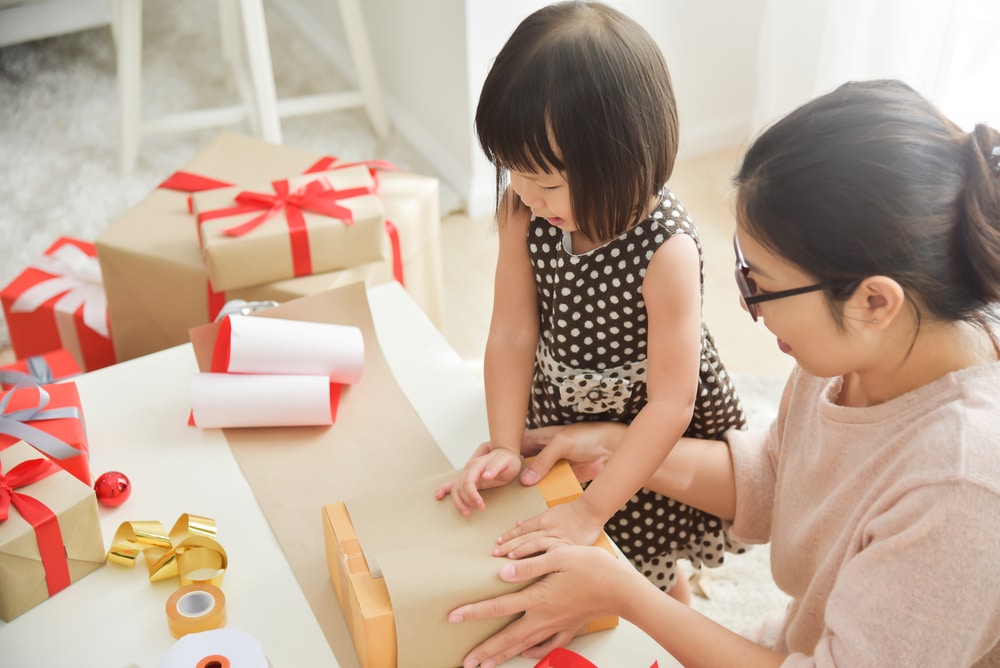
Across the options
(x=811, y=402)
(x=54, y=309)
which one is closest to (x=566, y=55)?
(x=811, y=402)

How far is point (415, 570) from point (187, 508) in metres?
0.34

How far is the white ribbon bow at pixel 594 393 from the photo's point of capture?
1187 mm

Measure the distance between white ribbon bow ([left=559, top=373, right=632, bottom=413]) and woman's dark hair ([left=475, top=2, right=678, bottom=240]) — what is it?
24 cm

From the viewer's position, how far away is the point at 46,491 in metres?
0.95

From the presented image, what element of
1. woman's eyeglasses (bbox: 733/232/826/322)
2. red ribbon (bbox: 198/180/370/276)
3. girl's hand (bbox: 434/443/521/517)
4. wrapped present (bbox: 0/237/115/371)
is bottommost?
wrapped present (bbox: 0/237/115/371)

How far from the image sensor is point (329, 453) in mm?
1130

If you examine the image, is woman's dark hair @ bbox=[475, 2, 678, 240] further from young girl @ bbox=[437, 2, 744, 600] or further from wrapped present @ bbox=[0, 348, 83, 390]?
wrapped present @ bbox=[0, 348, 83, 390]

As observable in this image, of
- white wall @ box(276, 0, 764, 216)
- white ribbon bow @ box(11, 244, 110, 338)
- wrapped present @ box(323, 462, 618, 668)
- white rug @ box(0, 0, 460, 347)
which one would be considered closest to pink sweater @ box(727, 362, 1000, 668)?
wrapped present @ box(323, 462, 618, 668)

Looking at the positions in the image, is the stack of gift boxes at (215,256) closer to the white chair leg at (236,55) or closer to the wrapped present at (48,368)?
the wrapped present at (48,368)

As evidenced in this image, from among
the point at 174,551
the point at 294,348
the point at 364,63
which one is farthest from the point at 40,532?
the point at 364,63

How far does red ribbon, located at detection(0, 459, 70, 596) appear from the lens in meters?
0.92

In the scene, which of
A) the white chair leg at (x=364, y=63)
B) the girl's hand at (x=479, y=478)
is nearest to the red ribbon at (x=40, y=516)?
A: the girl's hand at (x=479, y=478)

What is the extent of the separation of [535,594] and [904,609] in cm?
32

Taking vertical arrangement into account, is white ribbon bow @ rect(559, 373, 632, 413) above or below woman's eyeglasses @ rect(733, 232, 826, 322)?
below
